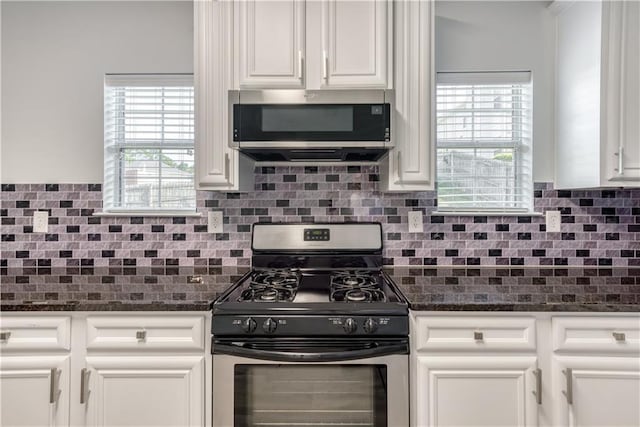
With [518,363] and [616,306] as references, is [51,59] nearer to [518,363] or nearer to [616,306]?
[518,363]

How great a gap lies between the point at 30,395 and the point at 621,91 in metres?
2.74

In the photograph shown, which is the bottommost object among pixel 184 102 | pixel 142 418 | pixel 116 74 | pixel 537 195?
pixel 142 418

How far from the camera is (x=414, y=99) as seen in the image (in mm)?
1924

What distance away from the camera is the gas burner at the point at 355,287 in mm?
1593

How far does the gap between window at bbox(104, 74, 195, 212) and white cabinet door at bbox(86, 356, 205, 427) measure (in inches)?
39.5

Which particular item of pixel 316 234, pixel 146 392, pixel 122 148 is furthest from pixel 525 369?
pixel 122 148

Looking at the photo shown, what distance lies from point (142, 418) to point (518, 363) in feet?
4.71

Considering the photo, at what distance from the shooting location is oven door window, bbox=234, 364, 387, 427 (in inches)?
58.4

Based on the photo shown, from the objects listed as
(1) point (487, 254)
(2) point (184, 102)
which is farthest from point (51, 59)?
(1) point (487, 254)

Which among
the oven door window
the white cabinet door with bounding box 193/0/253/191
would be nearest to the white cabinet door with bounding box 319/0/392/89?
the white cabinet door with bounding box 193/0/253/191

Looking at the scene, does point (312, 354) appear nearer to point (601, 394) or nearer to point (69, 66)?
point (601, 394)

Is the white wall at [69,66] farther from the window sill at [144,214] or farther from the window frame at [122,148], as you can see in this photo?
the window sill at [144,214]

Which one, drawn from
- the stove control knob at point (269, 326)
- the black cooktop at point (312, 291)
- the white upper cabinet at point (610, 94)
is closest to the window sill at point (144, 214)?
the black cooktop at point (312, 291)

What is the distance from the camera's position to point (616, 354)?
152 cm
